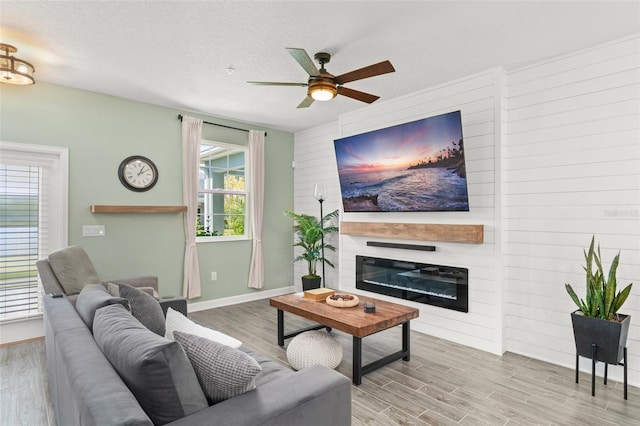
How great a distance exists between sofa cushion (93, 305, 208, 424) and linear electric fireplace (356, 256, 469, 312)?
3.02m

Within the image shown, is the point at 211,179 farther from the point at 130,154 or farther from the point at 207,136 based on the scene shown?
the point at 130,154

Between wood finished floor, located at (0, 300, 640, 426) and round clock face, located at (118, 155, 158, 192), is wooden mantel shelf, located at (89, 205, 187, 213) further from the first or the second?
wood finished floor, located at (0, 300, 640, 426)

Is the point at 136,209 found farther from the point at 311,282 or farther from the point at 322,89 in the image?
the point at 322,89

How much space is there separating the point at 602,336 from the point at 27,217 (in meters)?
5.39

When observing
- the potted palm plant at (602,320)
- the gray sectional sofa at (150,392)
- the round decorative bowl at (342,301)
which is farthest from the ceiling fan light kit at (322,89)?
the potted palm plant at (602,320)

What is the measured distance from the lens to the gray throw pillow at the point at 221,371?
1406mm

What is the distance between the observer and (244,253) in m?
5.44

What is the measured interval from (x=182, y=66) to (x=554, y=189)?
364 centimetres

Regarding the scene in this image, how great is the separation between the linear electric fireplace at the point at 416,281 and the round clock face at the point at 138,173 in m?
2.90

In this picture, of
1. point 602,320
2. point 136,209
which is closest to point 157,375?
point 602,320

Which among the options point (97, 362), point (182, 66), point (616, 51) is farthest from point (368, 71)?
point (97, 362)

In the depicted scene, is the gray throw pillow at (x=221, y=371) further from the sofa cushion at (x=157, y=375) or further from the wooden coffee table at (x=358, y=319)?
the wooden coffee table at (x=358, y=319)

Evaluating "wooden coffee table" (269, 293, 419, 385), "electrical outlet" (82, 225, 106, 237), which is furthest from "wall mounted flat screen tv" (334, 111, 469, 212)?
"electrical outlet" (82, 225, 106, 237)

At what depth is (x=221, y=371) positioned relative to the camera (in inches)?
55.7
